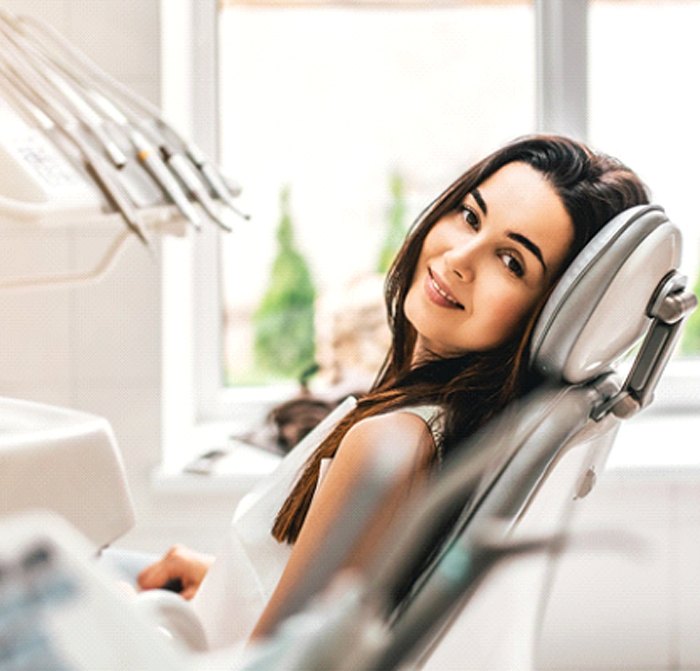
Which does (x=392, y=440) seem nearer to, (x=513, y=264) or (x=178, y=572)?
(x=513, y=264)

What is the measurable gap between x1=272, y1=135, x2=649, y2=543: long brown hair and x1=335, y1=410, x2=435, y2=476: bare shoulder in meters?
0.02

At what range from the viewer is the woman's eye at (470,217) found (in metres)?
0.82

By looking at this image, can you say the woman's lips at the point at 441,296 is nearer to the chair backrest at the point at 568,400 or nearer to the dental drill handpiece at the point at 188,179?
the chair backrest at the point at 568,400

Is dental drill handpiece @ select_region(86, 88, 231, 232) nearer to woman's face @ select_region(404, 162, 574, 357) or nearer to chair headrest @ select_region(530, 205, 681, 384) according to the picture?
woman's face @ select_region(404, 162, 574, 357)

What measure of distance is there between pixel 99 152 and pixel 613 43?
5.36ft

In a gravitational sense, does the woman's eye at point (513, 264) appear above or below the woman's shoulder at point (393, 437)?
above

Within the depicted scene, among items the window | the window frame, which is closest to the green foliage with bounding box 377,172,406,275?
the window

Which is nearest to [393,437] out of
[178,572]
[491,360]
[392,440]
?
[392,440]

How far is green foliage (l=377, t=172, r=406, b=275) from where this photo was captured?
2.20 meters

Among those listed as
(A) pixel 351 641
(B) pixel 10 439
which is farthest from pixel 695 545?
(A) pixel 351 641

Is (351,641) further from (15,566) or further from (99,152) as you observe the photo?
(99,152)

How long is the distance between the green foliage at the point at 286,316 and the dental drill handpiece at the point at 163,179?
1.34m

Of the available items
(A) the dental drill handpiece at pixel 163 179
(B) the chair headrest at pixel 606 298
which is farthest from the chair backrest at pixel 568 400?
(A) the dental drill handpiece at pixel 163 179

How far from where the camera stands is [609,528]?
25 centimetres
